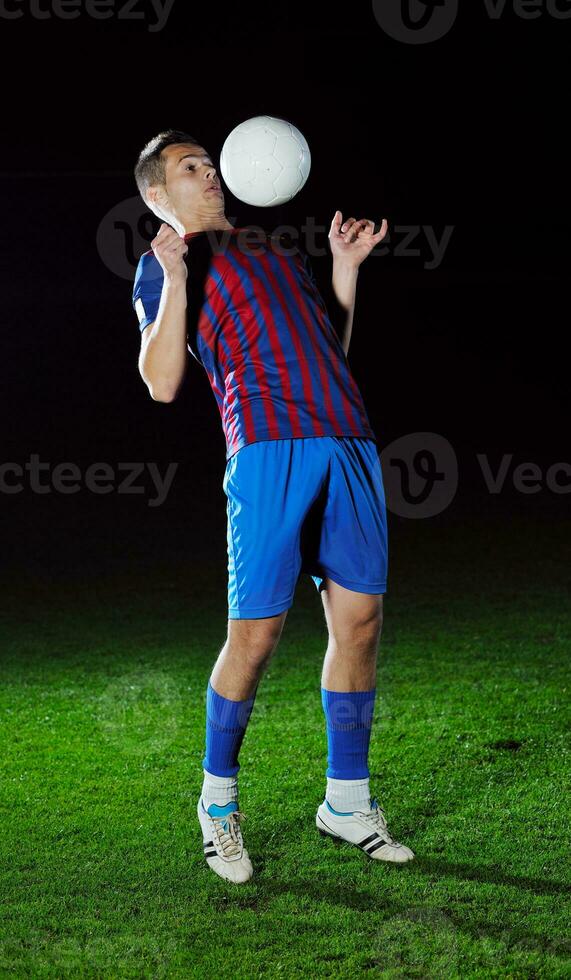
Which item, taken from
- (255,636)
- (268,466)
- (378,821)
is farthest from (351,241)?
(378,821)

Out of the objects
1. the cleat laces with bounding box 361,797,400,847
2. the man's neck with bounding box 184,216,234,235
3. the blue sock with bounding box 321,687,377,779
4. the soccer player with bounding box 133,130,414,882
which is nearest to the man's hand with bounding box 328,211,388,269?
the soccer player with bounding box 133,130,414,882

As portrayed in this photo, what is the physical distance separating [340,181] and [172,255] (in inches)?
350

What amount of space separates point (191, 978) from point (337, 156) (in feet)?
31.9

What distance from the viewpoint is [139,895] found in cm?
188

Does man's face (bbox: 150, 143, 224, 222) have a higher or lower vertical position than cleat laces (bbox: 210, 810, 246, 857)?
higher

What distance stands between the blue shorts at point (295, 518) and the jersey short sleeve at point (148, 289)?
36cm

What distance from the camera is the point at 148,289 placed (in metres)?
2.09

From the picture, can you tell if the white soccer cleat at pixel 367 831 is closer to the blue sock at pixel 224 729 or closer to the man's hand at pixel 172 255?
the blue sock at pixel 224 729

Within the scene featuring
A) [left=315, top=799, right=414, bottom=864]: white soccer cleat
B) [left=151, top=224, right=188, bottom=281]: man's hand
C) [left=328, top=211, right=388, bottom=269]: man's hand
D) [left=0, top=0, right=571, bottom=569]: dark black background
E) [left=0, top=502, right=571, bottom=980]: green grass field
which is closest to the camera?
[left=0, top=502, right=571, bottom=980]: green grass field

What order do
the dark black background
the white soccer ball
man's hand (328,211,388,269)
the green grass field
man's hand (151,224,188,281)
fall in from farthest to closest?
the dark black background → the white soccer ball → man's hand (328,211,388,269) → man's hand (151,224,188,281) → the green grass field

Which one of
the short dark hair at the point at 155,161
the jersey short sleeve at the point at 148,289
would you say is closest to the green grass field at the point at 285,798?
the jersey short sleeve at the point at 148,289

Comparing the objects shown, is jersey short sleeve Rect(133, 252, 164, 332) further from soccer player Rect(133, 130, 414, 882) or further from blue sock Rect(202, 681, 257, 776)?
blue sock Rect(202, 681, 257, 776)

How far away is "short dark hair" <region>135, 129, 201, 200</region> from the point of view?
2080 mm

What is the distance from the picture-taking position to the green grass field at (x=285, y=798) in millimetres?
1702
